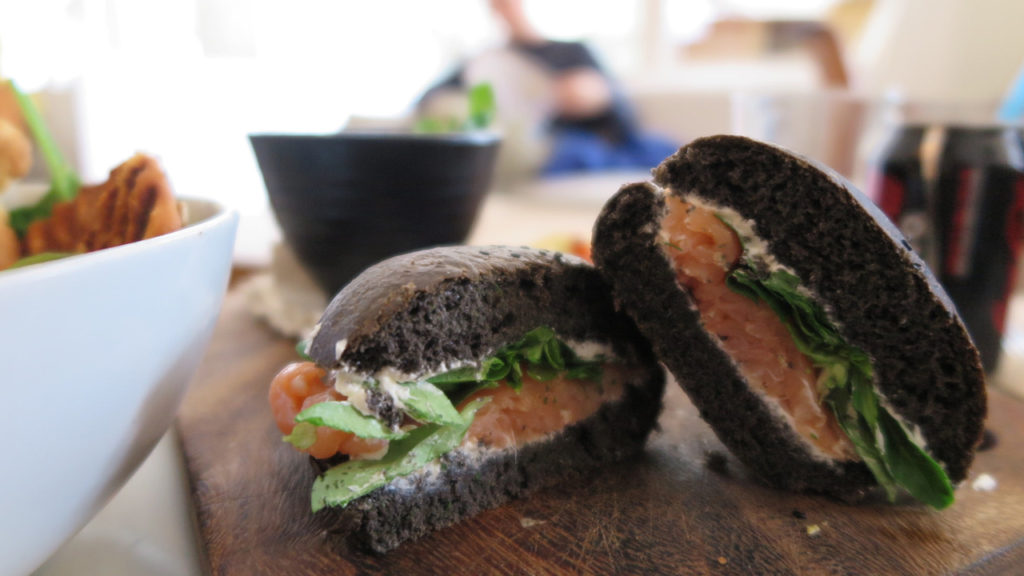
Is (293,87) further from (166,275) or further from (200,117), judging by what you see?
(166,275)

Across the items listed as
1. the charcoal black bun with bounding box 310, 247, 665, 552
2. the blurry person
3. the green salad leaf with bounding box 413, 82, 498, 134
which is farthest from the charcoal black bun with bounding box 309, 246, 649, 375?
the blurry person

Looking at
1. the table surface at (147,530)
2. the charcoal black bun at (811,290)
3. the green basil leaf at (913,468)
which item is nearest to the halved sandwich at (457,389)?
the charcoal black bun at (811,290)

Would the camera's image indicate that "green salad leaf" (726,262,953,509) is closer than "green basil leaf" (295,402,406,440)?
No

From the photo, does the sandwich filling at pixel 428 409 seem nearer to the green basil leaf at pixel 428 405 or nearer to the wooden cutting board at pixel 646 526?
the green basil leaf at pixel 428 405

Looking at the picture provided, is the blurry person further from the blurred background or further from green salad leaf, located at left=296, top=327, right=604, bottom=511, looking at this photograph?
green salad leaf, located at left=296, top=327, right=604, bottom=511

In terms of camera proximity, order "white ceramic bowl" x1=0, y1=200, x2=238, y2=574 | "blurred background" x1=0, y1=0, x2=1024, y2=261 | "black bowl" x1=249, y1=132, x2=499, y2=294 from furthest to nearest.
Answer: "blurred background" x1=0, y1=0, x2=1024, y2=261
"black bowl" x1=249, y1=132, x2=499, y2=294
"white ceramic bowl" x1=0, y1=200, x2=238, y2=574

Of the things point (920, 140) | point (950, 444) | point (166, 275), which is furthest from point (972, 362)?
point (166, 275)
